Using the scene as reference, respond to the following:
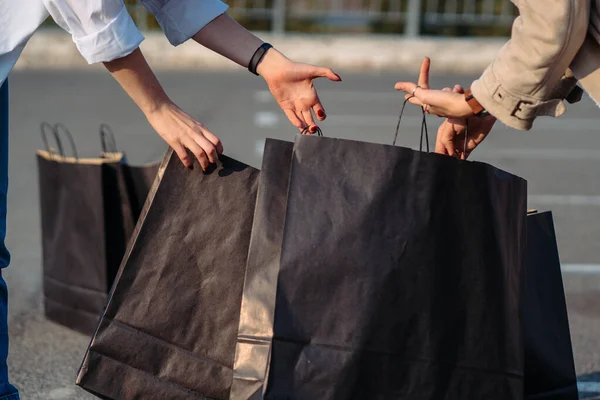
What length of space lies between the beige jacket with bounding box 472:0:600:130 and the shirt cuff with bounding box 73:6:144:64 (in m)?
0.92

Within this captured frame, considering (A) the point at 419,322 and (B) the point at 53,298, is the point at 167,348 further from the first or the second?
(B) the point at 53,298

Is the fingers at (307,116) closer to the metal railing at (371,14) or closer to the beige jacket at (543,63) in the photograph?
the beige jacket at (543,63)

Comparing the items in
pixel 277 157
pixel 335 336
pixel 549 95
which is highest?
pixel 549 95

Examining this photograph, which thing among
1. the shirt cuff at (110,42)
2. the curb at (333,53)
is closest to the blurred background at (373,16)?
the curb at (333,53)

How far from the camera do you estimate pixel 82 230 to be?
3924mm

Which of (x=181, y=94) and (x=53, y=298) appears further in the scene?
(x=181, y=94)

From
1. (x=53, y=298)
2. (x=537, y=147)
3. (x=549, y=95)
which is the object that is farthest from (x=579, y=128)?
(x=549, y=95)

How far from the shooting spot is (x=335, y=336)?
2.21 m

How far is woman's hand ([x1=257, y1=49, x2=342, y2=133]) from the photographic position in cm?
269

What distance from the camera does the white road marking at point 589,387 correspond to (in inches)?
139

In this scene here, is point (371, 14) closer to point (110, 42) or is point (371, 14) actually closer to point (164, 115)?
point (164, 115)

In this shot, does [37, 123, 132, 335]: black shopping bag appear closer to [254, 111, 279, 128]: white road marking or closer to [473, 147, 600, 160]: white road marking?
[473, 147, 600, 160]: white road marking

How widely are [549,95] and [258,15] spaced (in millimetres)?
17725

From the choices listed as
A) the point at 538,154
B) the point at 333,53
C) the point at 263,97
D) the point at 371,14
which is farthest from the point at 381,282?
the point at 371,14
